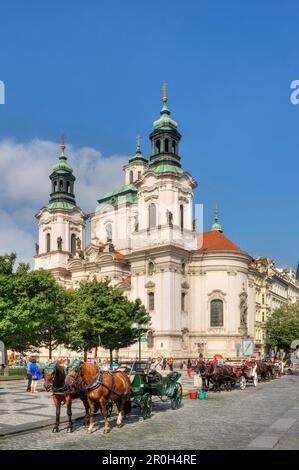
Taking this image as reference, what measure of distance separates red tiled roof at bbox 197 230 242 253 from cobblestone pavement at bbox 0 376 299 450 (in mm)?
50092

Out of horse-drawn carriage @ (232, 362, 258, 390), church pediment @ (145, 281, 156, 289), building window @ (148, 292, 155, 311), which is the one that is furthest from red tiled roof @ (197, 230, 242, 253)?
horse-drawn carriage @ (232, 362, 258, 390)

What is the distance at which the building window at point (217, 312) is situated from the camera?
69375mm

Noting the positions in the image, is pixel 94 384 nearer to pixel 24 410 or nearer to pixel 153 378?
pixel 153 378

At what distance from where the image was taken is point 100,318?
5072cm

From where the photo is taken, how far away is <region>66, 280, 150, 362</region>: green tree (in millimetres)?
49625

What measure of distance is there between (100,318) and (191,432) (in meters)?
36.2

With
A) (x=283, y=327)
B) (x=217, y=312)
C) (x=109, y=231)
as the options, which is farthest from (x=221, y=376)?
(x=109, y=231)

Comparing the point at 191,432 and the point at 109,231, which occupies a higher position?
the point at 109,231

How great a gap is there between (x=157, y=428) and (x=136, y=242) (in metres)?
55.8

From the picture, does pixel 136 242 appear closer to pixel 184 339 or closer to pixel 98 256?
pixel 98 256

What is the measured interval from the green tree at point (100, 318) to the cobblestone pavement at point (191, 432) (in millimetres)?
28419

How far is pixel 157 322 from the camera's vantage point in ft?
217

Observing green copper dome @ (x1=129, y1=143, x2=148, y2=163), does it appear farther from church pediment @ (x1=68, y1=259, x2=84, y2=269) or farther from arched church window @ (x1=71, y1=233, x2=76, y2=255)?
church pediment @ (x1=68, y1=259, x2=84, y2=269)
